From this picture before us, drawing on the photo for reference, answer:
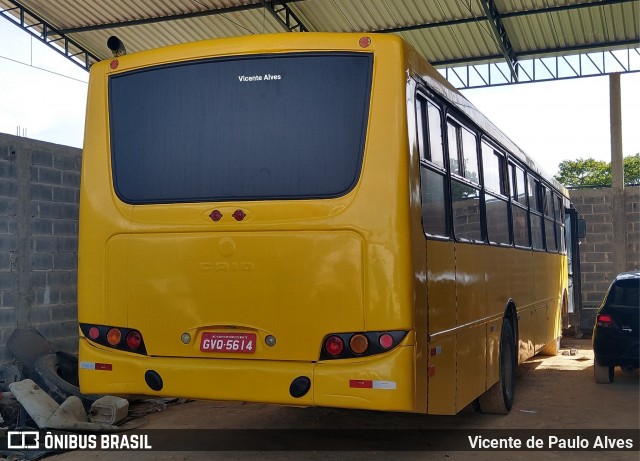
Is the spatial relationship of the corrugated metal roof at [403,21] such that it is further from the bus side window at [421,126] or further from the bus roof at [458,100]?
the bus side window at [421,126]

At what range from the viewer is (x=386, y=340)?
529cm

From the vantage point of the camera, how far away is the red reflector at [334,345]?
17.7 ft

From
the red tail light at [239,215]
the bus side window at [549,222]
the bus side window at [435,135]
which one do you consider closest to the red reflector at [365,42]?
the bus side window at [435,135]

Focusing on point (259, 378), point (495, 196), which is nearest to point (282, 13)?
point (495, 196)

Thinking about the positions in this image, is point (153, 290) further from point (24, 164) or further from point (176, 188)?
point (24, 164)

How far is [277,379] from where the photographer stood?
5.49m

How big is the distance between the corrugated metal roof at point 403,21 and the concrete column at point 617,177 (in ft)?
5.09

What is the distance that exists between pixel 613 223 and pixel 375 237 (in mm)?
14797

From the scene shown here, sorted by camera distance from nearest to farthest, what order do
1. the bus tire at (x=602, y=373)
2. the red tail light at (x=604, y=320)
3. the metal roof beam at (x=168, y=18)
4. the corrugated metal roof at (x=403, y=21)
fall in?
the red tail light at (x=604, y=320) → the bus tire at (x=602, y=373) → the corrugated metal roof at (x=403, y=21) → the metal roof beam at (x=168, y=18)

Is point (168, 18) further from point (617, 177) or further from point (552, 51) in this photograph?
point (617, 177)

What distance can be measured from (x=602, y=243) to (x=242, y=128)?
14.8 metres

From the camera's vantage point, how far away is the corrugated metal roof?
1973cm

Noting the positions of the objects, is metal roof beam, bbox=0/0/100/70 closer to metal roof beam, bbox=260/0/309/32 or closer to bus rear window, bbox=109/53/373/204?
metal roof beam, bbox=260/0/309/32

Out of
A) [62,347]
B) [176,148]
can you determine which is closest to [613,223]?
[62,347]
